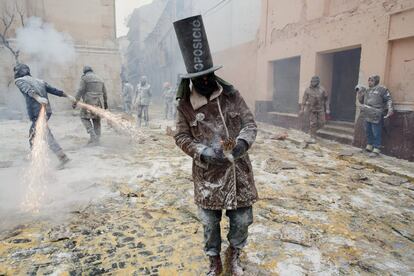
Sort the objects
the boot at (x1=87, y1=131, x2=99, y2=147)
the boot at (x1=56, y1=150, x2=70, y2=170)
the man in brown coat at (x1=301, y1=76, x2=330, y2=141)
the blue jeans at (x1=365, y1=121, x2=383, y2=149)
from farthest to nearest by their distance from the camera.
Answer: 1. the man in brown coat at (x1=301, y1=76, x2=330, y2=141)
2. the boot at (x1=87, y1=131, x2=99, y2=147)
3. the blue jeans at (x1=365, y1=121, x2=383, y2=149)
4. the boot at (x1=56, y1=150, x2=70, y2=170)

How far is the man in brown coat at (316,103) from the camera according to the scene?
8023 mm

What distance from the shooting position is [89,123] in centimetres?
746

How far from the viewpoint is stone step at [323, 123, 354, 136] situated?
320 inches

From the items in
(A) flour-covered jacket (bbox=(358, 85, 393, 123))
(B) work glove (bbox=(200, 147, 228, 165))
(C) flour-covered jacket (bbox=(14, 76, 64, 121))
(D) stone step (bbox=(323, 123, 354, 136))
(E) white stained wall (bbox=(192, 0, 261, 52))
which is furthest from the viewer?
(E) white stained wall (bbox=(192, 0, 261, 52))

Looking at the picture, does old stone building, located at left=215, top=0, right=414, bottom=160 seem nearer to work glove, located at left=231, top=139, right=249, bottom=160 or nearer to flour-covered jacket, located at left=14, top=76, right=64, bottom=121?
work glove, located at left=231, top=139, right=249, bottom=160

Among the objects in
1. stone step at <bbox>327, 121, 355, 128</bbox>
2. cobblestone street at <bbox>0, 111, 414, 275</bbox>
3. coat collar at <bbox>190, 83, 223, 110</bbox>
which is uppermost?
coat collar at <bbox>190, 83, 223, 110</bbox>

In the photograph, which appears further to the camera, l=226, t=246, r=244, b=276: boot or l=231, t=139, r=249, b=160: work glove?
l=226, t=246, r=244, b=276: boot

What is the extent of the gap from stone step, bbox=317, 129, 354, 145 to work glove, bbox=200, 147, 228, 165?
6879mm

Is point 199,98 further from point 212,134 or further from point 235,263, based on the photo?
point 235,263

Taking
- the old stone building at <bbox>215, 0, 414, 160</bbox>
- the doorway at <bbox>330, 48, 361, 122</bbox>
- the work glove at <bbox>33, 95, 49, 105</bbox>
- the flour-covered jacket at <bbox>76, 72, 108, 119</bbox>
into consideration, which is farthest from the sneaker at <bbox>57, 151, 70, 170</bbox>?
the doorway at <bbox>330, 48, 361, 122</bbox>

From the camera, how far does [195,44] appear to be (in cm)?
202

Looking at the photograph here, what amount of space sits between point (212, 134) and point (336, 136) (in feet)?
23.4

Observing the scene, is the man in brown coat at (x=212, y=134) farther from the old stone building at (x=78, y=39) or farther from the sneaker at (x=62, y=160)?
the old stone building at (x=78, y=39)

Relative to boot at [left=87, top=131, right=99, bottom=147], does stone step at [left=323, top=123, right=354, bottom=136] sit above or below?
above
